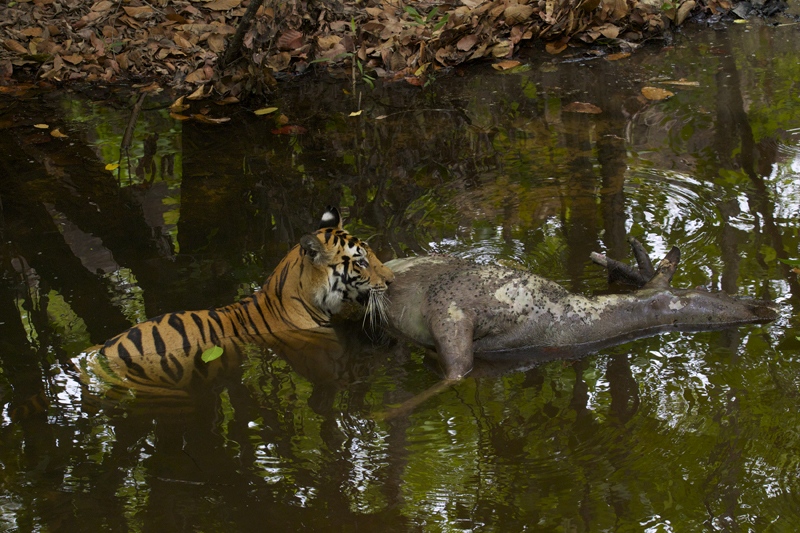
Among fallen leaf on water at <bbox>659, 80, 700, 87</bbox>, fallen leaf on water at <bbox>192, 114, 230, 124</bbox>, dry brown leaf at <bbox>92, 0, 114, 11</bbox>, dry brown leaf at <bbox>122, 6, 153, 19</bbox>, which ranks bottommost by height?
fallen leaf on water at <bbox>659, 80, 700, 87</bbox>

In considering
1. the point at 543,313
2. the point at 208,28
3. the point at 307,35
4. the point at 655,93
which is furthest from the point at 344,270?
the point at 208,28

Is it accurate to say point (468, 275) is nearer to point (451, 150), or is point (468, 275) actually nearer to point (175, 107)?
point (451, 150)

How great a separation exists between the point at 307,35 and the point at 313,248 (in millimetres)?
5558

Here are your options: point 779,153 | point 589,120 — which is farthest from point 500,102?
point 779,153

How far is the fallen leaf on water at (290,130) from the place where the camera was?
21.8ft

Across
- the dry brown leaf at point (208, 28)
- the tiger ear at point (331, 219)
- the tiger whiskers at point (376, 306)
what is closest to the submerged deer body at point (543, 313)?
the tiger whiskers at point (376, 306)

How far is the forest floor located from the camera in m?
7.97

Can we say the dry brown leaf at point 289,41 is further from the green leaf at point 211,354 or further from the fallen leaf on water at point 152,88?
the green leaf at point 211,354

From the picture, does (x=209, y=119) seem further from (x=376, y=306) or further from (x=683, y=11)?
(x=683, y=11)

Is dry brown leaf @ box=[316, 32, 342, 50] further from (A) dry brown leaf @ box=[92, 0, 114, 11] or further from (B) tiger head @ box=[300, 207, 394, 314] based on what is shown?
(B) tiger head @ box=[300, 207, 394, 314]

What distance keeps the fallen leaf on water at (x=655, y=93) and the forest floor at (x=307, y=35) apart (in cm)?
148

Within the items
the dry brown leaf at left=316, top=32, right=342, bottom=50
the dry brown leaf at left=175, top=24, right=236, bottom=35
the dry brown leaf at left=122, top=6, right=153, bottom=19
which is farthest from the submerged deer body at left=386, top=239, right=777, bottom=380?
the dry brown leaf at left=122, top=6, right=153, bottom=19

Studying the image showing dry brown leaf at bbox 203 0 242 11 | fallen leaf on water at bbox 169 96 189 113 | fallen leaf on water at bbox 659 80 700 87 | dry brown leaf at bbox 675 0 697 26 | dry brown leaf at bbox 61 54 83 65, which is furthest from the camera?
dry brown leaf at bbox 203 0 242 11

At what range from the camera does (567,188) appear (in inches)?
203
